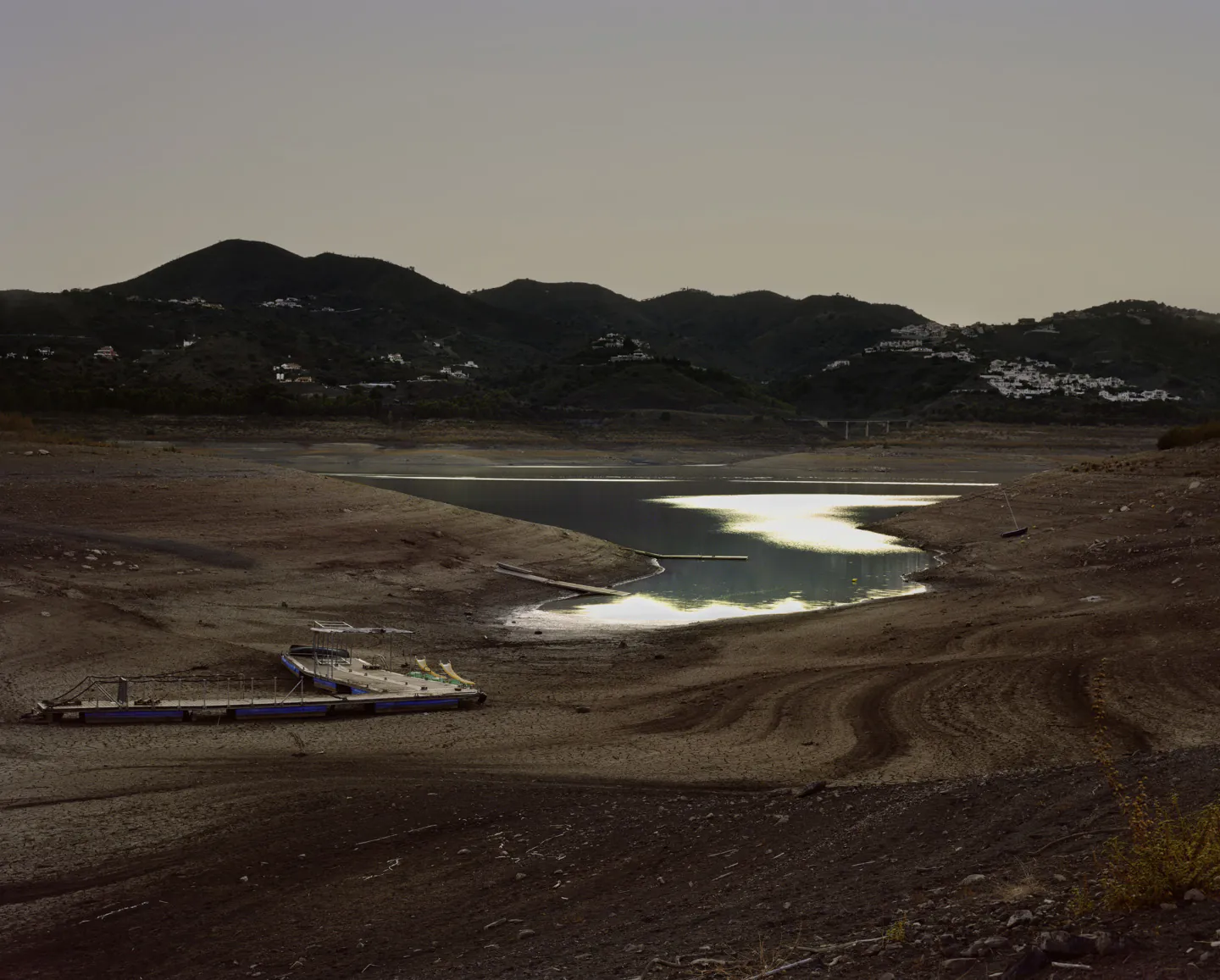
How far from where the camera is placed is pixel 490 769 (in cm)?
1574

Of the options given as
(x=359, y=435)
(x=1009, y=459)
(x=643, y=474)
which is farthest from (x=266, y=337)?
(x=1009, y=459)

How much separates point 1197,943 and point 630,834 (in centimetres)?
645

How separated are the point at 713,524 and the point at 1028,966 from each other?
2093 inches

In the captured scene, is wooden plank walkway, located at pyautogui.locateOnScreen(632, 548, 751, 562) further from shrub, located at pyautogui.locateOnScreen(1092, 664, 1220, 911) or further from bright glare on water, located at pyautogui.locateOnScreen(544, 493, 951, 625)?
shrub, located at pyautogui.locateOnScreen(1092, 664, 1220, 911)

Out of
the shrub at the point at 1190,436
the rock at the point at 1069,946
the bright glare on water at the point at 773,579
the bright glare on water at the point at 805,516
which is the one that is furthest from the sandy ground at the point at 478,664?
the shrub at the point at 1190,436

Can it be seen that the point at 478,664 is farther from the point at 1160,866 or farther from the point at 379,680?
the point at 1160,866

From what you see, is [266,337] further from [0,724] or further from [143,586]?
[0,724]

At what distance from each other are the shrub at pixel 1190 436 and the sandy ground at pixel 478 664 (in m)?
12.9

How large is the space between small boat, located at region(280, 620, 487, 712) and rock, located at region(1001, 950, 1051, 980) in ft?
46.1

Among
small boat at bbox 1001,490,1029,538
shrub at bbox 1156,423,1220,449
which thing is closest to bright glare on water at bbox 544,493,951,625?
small boat at bbox 1001,490,1029,538

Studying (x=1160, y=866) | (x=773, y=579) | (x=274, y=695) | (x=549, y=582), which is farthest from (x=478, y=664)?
(x=1160, y=866)

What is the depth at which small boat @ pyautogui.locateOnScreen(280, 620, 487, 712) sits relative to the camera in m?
20.1

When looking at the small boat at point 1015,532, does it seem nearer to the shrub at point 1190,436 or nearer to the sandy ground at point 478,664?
the sandy ground at point 478,664

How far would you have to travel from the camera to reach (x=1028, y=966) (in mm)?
6906
